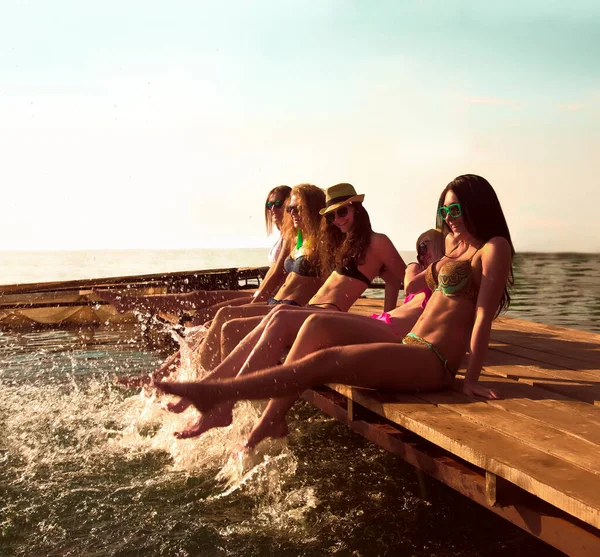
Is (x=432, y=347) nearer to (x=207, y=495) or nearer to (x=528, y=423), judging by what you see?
(x=528, y=423)

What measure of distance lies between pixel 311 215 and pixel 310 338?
7.24ft

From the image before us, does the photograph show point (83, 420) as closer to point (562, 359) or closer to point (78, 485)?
point (78, 485)

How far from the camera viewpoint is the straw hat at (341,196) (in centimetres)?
571

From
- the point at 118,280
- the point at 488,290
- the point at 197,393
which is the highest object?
the point at 488,290

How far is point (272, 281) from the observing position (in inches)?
290

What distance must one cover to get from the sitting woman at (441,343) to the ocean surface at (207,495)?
2.12 feet

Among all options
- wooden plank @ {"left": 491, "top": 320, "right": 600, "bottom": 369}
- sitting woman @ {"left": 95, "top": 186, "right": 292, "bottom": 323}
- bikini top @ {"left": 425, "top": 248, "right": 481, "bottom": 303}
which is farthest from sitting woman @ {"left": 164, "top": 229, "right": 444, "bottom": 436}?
sitting woman @ {"left": 95, "top": 186, "right": 292, "bottom": 323}

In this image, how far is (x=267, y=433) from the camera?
14.6 ft

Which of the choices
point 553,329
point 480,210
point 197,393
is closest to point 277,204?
point 553,329

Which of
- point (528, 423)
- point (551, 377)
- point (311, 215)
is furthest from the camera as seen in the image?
point (311, 215)

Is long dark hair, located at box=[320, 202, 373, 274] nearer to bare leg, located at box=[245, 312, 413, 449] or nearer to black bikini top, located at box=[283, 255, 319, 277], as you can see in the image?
black bikini top, located at box=[283, 255, 319, 277]

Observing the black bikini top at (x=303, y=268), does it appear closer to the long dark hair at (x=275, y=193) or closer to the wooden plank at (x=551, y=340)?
the long dark hair at (x=275, y=193)

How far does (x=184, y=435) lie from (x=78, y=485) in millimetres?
1001

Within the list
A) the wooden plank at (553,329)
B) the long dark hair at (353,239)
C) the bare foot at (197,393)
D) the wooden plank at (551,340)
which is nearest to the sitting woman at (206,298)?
the long dark hair at (353,239)
